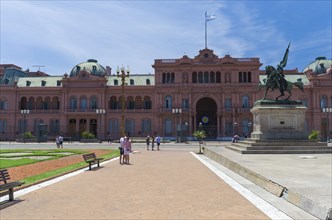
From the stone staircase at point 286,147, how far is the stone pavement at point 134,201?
10.8 m

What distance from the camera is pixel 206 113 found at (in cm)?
7381

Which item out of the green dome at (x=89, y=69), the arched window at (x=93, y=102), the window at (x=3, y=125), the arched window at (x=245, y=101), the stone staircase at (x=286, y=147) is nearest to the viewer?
the stone staircase at (x=286, y=147)

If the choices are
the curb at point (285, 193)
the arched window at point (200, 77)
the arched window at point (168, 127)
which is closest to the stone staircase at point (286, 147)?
the curb at point (285, 193)

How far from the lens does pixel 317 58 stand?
254 feet

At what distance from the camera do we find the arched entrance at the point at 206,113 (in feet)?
237

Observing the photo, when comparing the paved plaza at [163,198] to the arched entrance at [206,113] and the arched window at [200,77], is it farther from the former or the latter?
the arched entrance at [206,113]

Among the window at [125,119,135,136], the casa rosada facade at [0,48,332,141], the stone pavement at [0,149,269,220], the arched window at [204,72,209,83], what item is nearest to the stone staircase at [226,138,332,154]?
the stone pavement at [0,149,269,220]

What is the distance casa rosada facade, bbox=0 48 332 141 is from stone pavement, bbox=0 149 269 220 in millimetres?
53609

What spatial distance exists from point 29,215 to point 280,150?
64.9 ft

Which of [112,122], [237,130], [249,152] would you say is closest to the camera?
[249,152]

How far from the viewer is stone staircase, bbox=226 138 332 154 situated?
24.0 metres

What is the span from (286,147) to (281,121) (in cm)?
270

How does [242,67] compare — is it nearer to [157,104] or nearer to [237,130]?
[237,130]

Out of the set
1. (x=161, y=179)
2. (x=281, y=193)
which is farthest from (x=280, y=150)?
(x=281, y=193)
